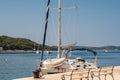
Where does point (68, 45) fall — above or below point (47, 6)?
below

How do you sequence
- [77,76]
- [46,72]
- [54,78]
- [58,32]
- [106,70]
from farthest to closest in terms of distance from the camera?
[58,32]
[46,72]
[54,78]
[106,70]
[77,76]

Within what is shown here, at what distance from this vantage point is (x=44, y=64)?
35.6 m

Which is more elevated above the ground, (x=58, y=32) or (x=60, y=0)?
(x=60, y=0)

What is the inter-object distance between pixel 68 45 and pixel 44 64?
183 inches

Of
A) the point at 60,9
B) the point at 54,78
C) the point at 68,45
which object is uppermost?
the point at 60,9

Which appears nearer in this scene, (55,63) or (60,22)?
(55,63)

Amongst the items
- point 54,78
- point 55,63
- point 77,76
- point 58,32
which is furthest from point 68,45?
point 77,76

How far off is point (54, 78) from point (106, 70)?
12.3 feet

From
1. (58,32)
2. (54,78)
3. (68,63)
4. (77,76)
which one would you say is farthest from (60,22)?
(77,76)

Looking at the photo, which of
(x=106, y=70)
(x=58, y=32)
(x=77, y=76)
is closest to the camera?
(x=77, y=76)

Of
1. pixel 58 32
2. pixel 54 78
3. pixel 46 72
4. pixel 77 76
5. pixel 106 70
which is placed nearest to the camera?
pixel 77 76

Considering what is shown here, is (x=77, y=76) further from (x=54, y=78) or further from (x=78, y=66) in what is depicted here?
(x=78, y=66)

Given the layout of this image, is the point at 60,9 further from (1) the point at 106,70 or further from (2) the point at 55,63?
(1) the point at 106,70

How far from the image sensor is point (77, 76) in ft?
74.4
